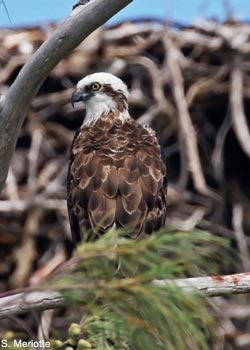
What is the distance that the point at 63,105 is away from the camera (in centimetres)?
917

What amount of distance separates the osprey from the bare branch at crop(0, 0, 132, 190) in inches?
45.6

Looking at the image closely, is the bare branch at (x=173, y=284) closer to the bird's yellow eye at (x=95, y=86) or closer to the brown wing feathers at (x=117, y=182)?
the brown wing feathers at (x=117, y=182)

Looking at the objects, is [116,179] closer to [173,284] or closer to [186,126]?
[173,284]

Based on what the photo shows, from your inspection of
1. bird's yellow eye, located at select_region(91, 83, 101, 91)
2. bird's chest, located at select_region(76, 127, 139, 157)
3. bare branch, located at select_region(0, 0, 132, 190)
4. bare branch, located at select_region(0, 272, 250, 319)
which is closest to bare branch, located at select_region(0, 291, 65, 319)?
bare branch, located at select_region(0, 272, 250, 319)

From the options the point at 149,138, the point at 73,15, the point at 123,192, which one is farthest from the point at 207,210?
the point at 73,15

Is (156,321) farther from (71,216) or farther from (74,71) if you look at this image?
(74,71)

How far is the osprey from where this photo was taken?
5371mm

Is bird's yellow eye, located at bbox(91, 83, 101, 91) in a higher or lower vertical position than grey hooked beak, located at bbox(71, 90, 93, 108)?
higher

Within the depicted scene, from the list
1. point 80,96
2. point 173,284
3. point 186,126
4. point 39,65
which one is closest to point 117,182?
point 80,96

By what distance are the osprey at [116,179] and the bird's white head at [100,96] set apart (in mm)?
136

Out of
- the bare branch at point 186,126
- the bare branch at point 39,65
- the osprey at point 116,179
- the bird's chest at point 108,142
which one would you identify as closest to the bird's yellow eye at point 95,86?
the osprey at point 116,179

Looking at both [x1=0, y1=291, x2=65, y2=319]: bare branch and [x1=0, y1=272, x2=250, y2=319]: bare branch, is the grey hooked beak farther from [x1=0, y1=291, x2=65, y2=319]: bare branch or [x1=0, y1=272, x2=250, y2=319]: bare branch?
[x1=0, y1=291, x2=65, y2=319]: bare branch

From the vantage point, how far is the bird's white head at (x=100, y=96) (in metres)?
6.40

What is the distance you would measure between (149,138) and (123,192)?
0.65 meters
